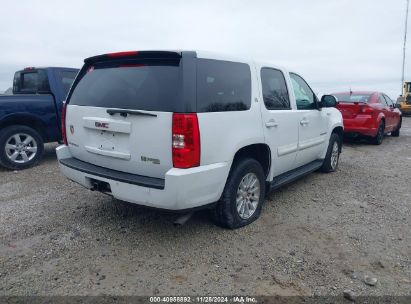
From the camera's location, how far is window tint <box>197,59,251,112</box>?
3168 millimetres

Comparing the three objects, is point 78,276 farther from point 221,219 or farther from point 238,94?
point 238,94

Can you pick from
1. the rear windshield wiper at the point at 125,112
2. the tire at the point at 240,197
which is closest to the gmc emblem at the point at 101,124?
the rear windshield wiper at the point at 125,112

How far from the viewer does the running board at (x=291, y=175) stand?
438 cm

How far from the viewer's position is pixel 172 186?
2.92 m

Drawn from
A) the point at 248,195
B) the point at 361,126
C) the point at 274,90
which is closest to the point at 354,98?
the point at 361,126

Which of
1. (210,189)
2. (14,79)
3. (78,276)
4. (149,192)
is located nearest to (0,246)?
(78,276)

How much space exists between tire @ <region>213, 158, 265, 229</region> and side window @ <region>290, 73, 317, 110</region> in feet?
4.77

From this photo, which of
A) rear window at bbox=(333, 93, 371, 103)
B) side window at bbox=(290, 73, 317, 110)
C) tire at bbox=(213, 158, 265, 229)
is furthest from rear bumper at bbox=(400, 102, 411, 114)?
tire at bbox=(213, 158, 265, 229)

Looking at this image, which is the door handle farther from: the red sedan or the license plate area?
the red sedan

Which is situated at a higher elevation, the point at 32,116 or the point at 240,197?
the point at 32,116

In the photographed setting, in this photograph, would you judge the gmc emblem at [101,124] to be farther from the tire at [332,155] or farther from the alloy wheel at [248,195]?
the tire at [332,155]

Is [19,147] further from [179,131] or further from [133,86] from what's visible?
[179,131]

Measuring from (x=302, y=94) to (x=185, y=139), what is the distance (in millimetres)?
2821

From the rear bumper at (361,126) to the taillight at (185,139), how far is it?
7443 mm
